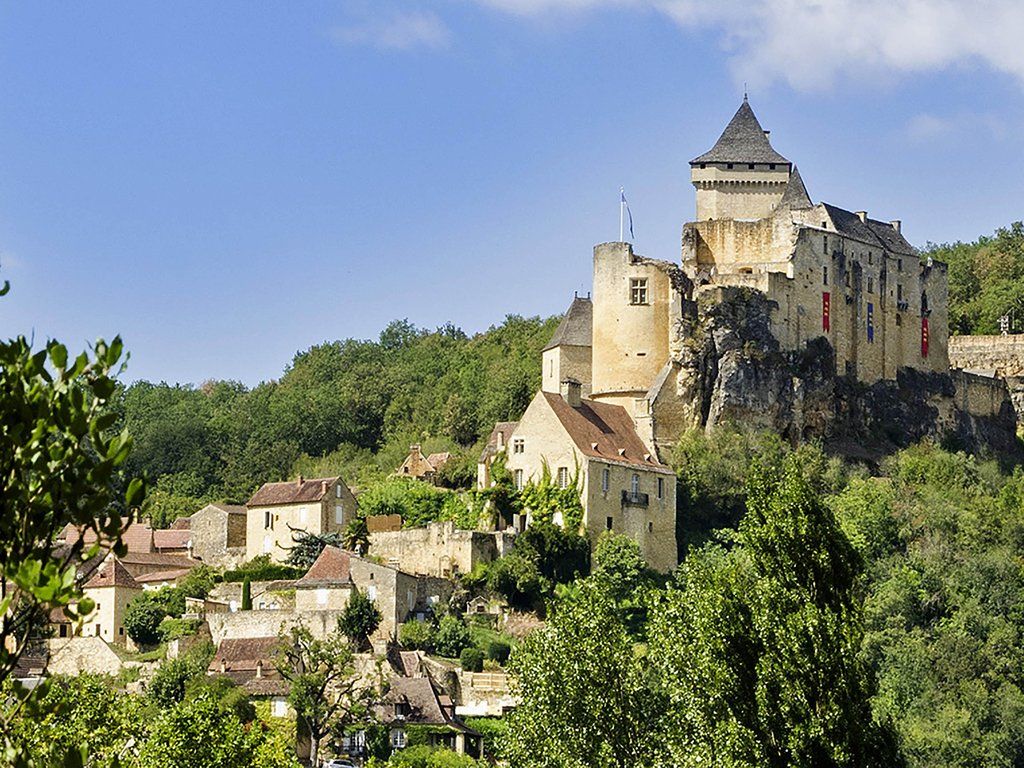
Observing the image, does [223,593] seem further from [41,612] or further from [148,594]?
[41,612]

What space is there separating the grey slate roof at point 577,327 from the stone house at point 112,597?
18453 mm

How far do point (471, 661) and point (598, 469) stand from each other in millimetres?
9109

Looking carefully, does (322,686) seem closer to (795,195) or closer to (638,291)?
(638,291)

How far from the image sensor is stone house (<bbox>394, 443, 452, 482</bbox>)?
74812mm

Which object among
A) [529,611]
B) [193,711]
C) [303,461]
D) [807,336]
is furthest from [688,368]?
[193,711]

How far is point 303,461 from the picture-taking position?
89.8 meters

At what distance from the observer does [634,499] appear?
66.1 m

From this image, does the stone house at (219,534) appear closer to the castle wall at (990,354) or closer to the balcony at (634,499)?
the balcony at (634,499)

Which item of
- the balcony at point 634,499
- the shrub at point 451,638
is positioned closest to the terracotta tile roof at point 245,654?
the shrub at point 451,638

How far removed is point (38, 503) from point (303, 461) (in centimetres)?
7753

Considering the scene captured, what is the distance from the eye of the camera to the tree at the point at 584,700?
114 feet

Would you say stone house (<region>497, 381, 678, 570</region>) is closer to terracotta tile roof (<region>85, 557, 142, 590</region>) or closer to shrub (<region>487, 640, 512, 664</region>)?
shrub (<region>487, 640, 512, 664</region>)

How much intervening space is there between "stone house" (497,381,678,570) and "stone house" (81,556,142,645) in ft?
45.3

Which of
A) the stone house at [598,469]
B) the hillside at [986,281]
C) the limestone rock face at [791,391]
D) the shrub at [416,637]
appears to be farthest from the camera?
the hillside at [986,281]
